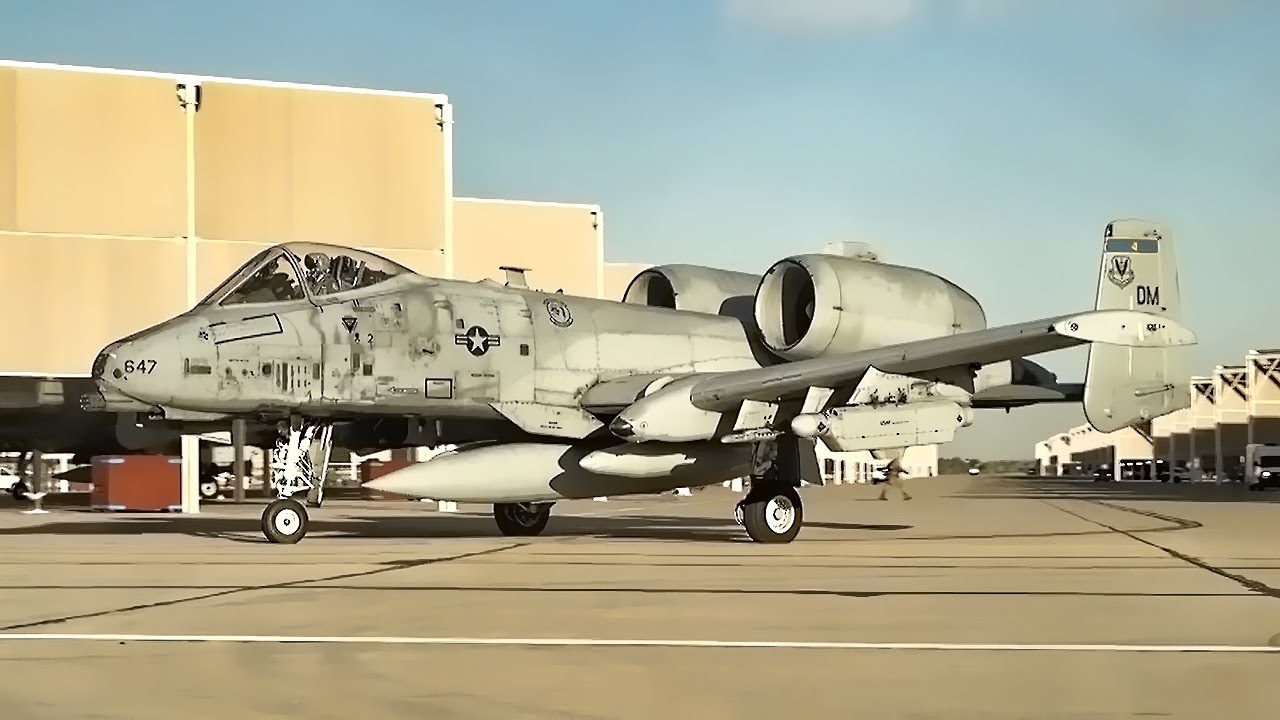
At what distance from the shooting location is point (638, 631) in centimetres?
796

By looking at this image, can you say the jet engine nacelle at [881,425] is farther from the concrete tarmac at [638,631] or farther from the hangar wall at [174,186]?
the hangar wall at [174,186]

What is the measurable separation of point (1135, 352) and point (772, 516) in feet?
14.7

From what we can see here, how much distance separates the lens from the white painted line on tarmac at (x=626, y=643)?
23.7ft

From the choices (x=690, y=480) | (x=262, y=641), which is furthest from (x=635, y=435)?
(x=262, y=641)

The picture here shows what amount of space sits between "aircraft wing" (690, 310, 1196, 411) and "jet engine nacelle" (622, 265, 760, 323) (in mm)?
3842

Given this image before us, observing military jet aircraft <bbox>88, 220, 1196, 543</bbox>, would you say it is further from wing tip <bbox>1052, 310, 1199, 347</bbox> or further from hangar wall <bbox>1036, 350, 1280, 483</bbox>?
hangar wall <bbox>1036, 350, 1280, 483</bbox>

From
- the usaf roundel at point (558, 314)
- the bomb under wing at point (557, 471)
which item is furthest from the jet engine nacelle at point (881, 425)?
the usaf roundel at point (558, 314)

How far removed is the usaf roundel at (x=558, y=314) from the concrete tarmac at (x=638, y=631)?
293cm

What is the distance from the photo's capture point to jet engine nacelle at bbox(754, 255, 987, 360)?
17172mm

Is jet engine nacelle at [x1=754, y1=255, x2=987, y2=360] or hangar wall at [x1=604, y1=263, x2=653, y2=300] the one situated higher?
hangar wall at [x1=604, y1=263, x2=653, y2=300]

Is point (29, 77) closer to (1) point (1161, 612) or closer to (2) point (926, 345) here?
(2) point (926, 345)

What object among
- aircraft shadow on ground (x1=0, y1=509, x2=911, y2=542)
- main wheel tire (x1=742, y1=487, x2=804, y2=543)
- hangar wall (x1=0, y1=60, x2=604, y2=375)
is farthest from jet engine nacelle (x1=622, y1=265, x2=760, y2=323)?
hangar wall (x1=0, y1=60, x2=604, y2=375)

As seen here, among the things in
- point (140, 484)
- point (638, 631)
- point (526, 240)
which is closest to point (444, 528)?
point (140, 484)

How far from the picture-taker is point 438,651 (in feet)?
23.3
